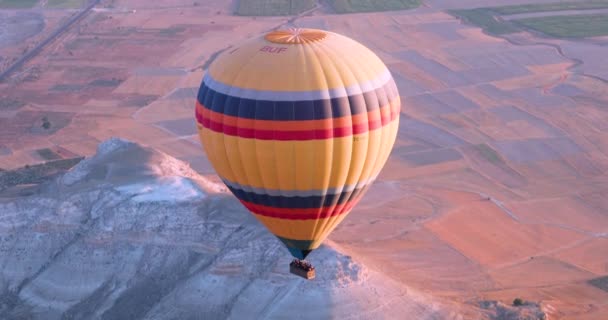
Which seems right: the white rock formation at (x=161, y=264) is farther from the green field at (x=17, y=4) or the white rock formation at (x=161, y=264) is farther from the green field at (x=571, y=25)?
the green field at (x=17, y=4)

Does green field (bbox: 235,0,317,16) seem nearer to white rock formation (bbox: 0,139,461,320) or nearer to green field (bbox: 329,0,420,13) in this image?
green field (bbox: 329,0,420,13)

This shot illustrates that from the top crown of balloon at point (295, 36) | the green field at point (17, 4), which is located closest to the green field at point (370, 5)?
the green field at point (17, 4)

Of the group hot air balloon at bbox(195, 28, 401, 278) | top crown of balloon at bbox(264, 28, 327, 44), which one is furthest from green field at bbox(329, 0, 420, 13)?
hot air balloon at bbox(195, 28, 401, 278)

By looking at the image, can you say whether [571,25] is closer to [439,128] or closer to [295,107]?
[439,128]

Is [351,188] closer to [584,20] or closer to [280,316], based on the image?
[280,316]

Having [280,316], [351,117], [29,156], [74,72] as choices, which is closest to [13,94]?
[74,72]

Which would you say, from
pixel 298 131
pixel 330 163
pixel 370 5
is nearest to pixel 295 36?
pixel 298 131
